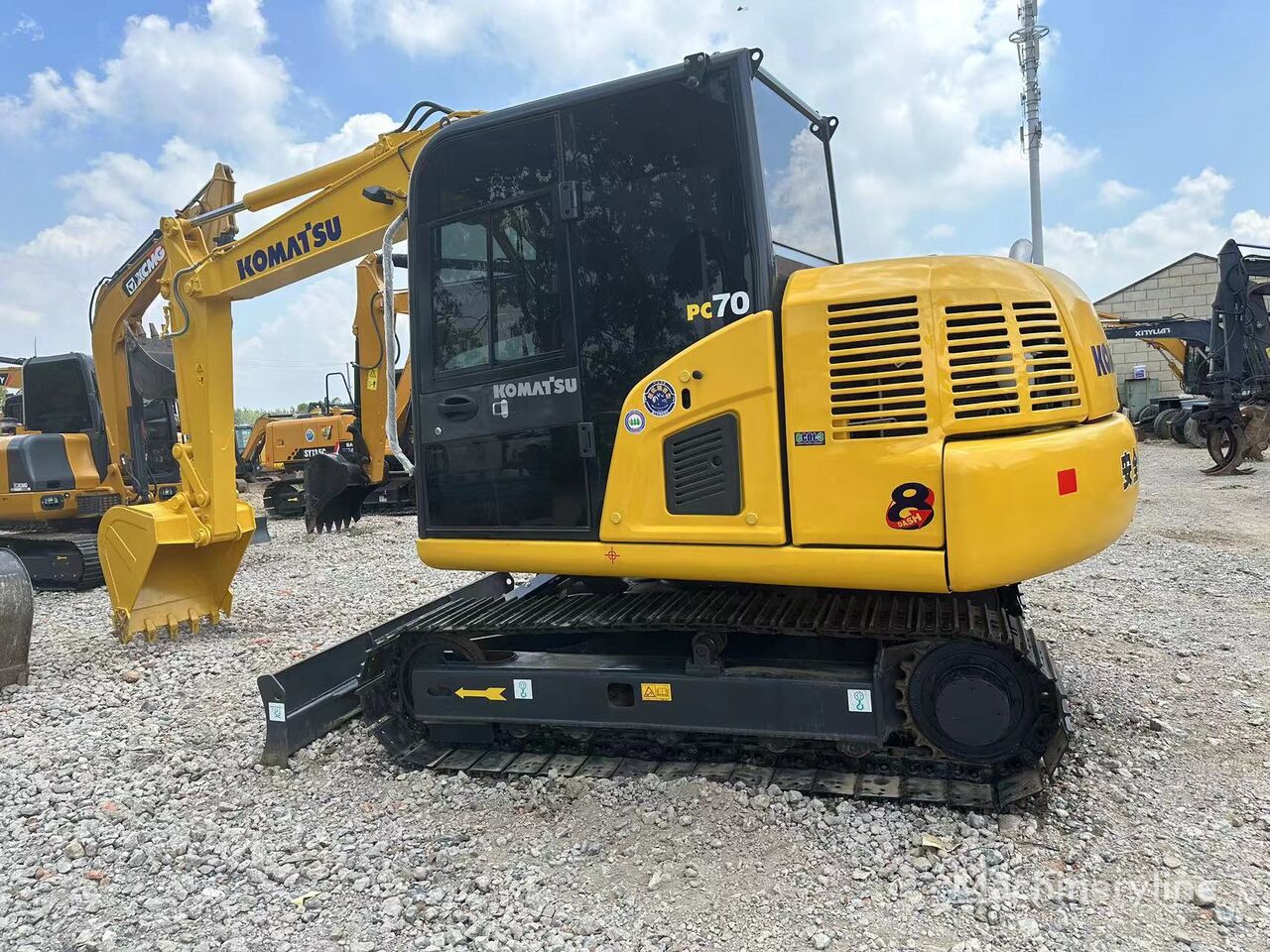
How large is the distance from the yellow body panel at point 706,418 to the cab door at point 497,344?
206mm

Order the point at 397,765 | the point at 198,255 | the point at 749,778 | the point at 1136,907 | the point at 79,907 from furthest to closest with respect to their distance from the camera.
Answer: the point at 198,255
the point at 397,765
the point at 749,778
the point at 79,907
the point at 1136,907

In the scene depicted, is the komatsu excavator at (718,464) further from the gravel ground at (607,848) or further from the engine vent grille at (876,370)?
the gravel ground at (607,848)

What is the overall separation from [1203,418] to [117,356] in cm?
1807

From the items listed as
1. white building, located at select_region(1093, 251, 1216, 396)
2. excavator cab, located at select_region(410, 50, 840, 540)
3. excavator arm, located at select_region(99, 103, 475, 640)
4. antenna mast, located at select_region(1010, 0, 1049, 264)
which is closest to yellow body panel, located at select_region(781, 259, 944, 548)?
excavator cab, located at select_region(410, 50, 840, 540)

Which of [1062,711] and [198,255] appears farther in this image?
[198,255]

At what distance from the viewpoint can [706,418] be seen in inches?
141

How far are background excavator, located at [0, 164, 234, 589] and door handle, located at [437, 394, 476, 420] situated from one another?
4990 mm

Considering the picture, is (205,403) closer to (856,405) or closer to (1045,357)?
(856,405)

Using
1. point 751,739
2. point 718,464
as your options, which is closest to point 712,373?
point 718,464

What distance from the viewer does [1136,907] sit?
2955 millimetres

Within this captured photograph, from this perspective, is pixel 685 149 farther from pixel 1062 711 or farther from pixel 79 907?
→ pixel 79 907

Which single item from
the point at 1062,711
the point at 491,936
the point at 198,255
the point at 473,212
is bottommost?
the point at 491,936

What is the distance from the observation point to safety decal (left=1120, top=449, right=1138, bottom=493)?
3.55m

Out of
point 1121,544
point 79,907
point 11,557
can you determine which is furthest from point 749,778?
point 1121,544
